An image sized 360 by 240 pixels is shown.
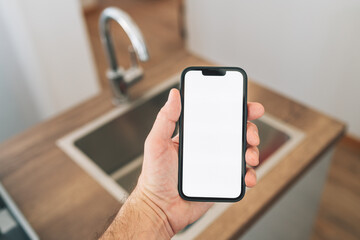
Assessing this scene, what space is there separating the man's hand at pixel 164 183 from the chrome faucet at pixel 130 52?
0.44 m

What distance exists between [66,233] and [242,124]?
53cm

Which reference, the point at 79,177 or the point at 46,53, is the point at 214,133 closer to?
the point at 79,177

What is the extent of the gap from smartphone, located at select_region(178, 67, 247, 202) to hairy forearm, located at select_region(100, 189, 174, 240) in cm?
8

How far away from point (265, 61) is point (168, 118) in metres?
1.71

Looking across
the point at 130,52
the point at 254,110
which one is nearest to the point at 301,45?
the point at 130,52

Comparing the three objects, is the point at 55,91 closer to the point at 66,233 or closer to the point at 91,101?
the point at 91,101

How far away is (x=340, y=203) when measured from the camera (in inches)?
64.9

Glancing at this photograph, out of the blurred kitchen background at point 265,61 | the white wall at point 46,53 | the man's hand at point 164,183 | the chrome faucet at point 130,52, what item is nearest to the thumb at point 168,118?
the man's hand at point 164,183

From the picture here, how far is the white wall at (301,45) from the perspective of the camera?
5.46 ft

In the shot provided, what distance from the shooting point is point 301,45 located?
1819 mm

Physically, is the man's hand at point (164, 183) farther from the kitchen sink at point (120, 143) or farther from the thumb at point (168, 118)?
the kitchen sink at point (120, 143)

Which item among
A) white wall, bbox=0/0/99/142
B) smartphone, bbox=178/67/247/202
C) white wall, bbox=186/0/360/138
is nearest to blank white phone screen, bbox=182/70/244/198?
smartphone, bbox=178/67/247/202

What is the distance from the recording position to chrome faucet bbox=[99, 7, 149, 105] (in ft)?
2.82

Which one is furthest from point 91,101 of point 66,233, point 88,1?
point 88,1
